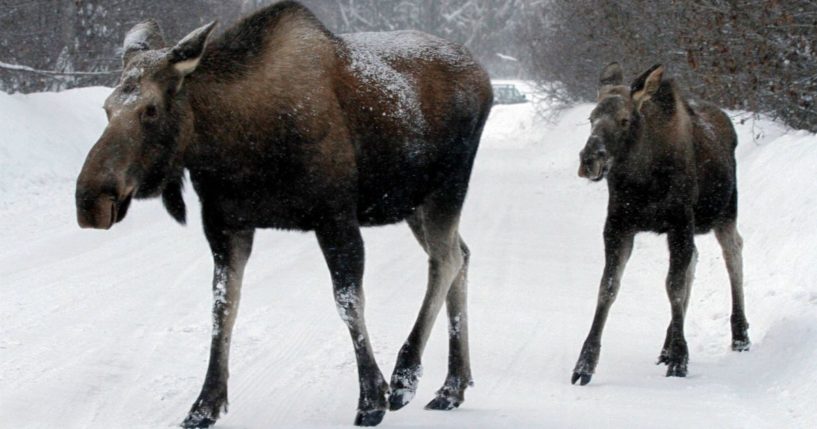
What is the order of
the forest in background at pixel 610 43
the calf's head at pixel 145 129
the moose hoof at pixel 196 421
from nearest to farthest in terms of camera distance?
the calf's head at pixel 145 129 < the moose hoof at pixel 196 421 < the forest in background at pixel 610 43

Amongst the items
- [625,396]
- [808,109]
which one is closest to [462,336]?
[625,396]

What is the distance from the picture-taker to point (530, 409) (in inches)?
257

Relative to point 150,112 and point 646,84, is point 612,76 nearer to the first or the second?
point 646,84

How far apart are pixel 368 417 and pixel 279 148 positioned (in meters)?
1.41

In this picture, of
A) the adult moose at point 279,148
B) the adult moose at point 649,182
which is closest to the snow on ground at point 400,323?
the adult moose at point 649,182

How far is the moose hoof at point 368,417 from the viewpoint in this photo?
5.91 m

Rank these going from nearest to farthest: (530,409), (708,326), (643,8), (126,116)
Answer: (126,116), (530,409), (708,326), (643,8)

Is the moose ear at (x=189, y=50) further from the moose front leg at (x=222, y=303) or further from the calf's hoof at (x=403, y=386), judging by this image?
the calf's hoof at (x=403, y=386)

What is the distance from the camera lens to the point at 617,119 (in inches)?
310

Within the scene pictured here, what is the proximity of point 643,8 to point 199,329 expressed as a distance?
1402cm

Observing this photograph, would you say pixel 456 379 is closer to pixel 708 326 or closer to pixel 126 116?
pixel 126 116

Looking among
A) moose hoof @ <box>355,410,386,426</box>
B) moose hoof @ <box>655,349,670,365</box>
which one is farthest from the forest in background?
moose hoof @ <box>655,349,670,365</box>

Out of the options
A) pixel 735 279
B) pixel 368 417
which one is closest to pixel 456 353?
→ pixel 368 417

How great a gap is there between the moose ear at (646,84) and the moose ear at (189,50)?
346cm
